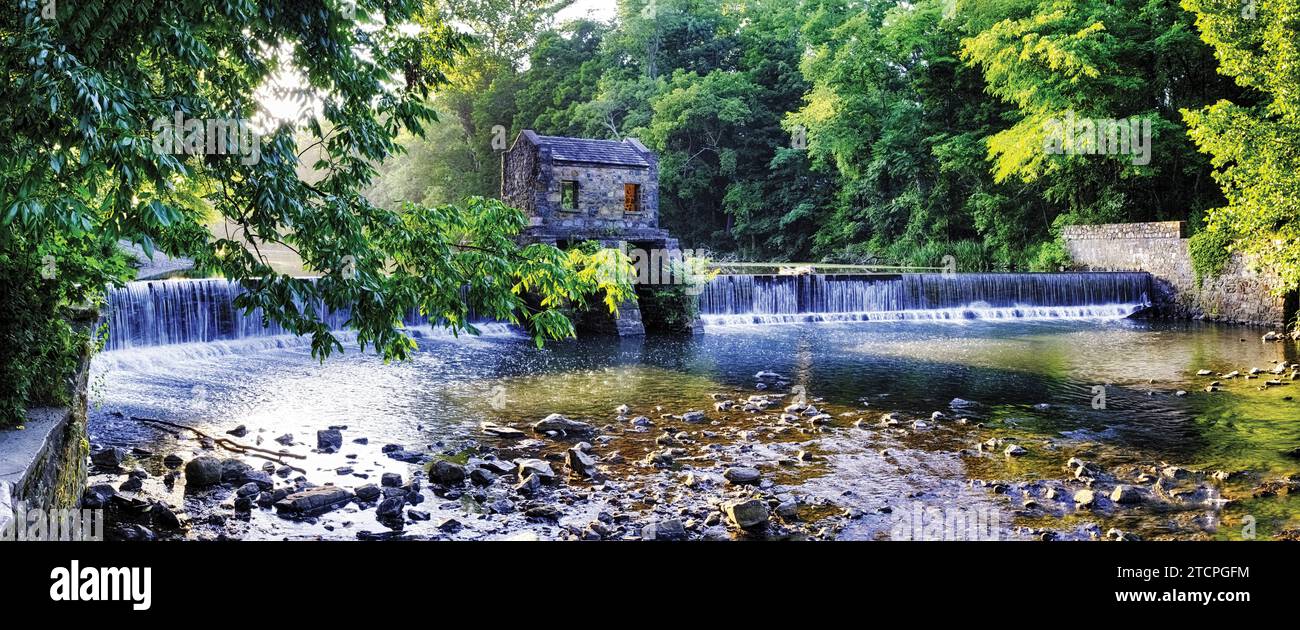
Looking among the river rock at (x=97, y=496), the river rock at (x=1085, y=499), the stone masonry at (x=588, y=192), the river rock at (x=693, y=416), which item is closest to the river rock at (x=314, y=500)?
the river rock at (x=97, y=496)

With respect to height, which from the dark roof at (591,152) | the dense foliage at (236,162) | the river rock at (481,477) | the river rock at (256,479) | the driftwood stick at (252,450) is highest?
the dark roof at (591,152)

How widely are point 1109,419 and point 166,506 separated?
33.1 feet

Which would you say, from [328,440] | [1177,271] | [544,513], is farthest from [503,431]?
[1177,271]

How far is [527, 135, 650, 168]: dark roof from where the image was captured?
23.1 meters

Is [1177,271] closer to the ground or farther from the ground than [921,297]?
farther from the ground

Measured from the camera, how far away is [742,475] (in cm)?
791

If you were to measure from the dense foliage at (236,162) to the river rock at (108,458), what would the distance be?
225 centimetres

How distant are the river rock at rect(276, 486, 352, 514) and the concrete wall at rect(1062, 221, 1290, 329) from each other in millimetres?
20643

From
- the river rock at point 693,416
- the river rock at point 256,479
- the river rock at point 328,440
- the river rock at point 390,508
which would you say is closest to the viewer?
the river rock at point 390,508

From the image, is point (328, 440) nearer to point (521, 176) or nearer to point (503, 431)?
point (503, 431)

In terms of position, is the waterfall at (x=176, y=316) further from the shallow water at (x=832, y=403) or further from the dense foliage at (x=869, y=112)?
the dense foliage at (x=869, y=112)

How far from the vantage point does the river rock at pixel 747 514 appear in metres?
6.60

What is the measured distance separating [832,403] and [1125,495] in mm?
4866
